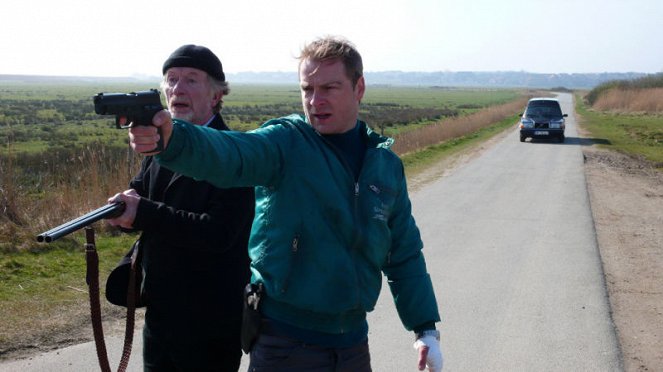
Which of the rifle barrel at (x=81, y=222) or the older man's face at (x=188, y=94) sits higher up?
the older man's face at (x=188, y=94)

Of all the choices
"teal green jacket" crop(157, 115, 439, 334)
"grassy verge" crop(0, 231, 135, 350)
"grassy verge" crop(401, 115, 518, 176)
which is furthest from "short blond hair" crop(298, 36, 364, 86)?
"grassy verge" crop(401, 115, 518, 176)

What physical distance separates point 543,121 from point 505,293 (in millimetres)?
21214

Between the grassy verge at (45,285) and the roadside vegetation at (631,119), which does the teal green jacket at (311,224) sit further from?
the roadside vegetation at (631,119)

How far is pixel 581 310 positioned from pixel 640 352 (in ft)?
2.95

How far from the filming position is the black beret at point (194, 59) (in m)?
2.74

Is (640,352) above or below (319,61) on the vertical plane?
below

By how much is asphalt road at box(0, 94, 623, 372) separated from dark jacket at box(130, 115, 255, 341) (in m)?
2.10

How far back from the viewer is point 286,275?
85.1 inches

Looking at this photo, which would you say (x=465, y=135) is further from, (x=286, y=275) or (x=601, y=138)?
(x=286, y=275)

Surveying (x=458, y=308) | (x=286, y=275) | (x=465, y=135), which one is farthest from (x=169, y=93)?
(x=465, y=135)

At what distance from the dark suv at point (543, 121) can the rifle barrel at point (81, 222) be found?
2556 centimetres

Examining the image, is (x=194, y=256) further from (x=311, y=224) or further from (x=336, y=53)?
(x=336, y=53)

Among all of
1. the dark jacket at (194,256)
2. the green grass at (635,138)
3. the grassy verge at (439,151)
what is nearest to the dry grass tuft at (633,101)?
the green grass at (635,138)

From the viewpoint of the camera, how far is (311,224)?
2.17 meters
